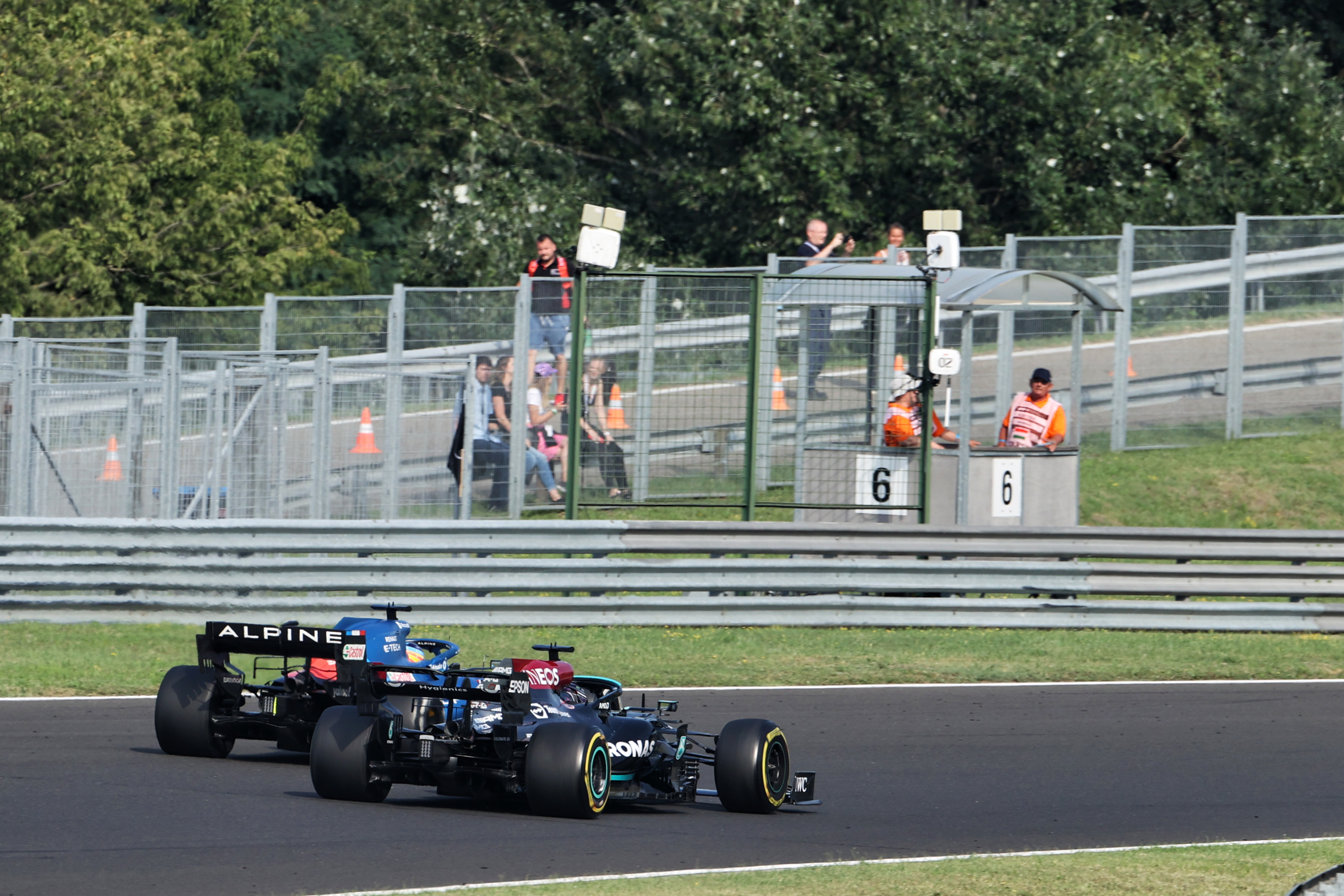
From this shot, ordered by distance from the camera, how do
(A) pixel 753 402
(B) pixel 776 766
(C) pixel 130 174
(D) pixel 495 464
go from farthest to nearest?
(C) pixel 130 174 → (D) pixel 495 464 → (A) pixel 753 402 → (B) pixel 776 766

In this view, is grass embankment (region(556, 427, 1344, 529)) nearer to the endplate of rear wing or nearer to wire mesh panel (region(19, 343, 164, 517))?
wire mesh panel (region(19, 343, 164, 517))

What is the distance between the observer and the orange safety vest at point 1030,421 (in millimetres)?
17844

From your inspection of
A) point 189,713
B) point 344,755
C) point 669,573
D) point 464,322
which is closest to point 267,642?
point 189,713

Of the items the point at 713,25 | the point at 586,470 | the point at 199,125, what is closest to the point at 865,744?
the point at 586,470

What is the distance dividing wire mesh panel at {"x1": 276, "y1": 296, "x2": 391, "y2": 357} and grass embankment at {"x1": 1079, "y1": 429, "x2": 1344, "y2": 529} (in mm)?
7005

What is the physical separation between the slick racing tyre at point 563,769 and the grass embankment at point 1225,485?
11591 millimetres

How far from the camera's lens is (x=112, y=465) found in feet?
54.7

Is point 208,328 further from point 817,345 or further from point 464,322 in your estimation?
point 817,345

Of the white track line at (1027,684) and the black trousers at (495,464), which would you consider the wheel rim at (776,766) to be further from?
the black trousers at (495,464)

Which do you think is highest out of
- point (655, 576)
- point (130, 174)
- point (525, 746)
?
point (130, 174)

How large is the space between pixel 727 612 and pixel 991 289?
432 centimetres

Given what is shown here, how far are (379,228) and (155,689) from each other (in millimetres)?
25946

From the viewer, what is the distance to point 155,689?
12.5 m

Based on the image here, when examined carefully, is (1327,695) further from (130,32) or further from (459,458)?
(130,32)
